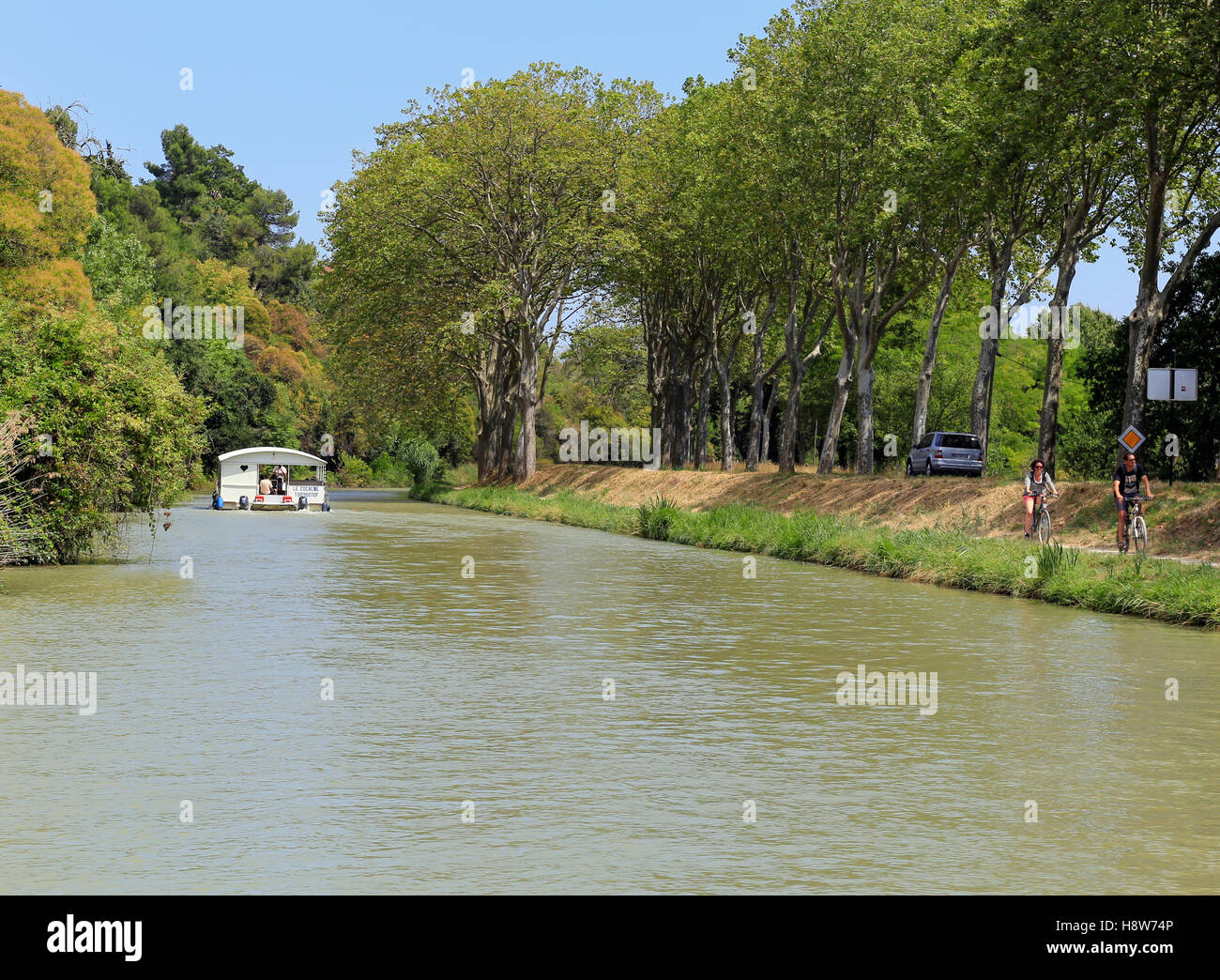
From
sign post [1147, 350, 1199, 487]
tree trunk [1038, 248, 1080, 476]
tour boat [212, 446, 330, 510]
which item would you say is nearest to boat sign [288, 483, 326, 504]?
tour boat [212, 446, 330, 510]

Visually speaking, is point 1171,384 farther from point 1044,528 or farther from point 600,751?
point 600,751

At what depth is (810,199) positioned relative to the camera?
155 feet

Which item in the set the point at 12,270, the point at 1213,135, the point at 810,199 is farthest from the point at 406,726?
the point at 12,270

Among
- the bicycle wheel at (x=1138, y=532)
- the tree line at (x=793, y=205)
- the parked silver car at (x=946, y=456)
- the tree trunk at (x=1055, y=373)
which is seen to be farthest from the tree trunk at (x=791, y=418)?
the bicycle wheel at (x=1138, y=532)

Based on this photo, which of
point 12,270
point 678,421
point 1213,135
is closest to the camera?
point 1213,135

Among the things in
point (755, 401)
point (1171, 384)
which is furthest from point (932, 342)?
point (1171, 384)

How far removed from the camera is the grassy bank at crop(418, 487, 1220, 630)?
21.9 metres

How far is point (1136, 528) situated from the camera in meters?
27.2

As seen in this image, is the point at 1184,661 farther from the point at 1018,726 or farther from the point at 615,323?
the point at 615,323

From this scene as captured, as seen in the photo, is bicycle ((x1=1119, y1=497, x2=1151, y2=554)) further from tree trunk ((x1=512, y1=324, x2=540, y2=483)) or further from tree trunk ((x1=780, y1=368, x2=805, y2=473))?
tree trunk ((x1=512, y1=324, x2=540, y2=483))

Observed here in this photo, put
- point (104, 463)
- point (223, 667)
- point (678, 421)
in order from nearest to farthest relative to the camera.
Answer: point (223, 667), point (104, 463), point (678, 421)

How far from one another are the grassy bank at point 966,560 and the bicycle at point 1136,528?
80 centimetres

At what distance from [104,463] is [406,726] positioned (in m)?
18.8

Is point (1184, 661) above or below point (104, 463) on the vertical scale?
below
